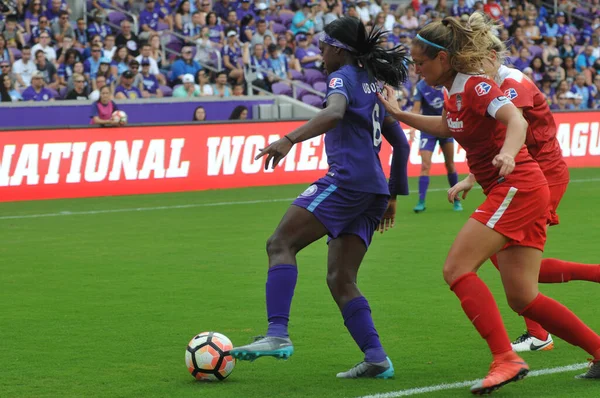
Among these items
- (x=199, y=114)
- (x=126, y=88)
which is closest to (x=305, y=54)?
(x=126, y=88)

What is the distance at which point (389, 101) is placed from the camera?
582 cm

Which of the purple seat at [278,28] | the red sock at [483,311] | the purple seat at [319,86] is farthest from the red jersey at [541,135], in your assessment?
the purple seat at [278,28]

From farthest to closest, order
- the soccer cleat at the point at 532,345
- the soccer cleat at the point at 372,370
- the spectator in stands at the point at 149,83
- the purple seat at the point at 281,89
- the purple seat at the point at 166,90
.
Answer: the purple seat at the point at 281,89 < the purple seat at the point at 166,90 < the spectator in stands at the point at 149,83 < the soccer cleat at the point at 532,345 < the soccer cleat at the point at 372,370

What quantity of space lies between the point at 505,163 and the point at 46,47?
1700 cm

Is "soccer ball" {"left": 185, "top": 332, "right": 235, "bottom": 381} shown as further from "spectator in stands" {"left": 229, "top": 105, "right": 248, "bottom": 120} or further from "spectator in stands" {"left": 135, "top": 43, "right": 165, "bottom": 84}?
"spectator in stands" {"left": 135, "top": 43, "right": 165, "bottom": 84}

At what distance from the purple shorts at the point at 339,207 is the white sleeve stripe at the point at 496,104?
85 centimetres

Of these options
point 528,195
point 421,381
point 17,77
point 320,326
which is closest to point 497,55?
point 528,195

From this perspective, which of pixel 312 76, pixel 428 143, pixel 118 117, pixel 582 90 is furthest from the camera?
pixel 582 90

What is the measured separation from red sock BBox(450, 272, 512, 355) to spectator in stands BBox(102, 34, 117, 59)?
55.2 feet

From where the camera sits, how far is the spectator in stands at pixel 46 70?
19.9m

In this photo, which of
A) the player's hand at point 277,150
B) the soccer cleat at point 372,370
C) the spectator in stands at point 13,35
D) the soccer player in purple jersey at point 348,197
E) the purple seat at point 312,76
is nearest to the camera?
the player's hand at point 277,150

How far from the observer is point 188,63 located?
2234cm

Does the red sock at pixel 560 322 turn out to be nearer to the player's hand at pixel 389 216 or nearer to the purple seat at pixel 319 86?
the player's hand at pixel 389 216

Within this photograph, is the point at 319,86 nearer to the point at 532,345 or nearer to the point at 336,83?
the point at 532,345
